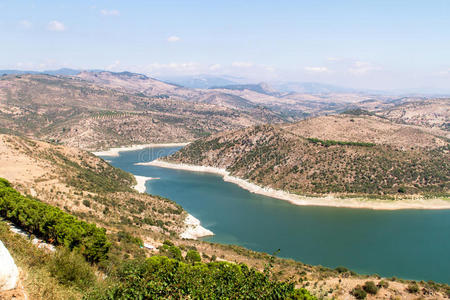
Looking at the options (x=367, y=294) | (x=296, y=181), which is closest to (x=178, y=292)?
(x=367, y=294)

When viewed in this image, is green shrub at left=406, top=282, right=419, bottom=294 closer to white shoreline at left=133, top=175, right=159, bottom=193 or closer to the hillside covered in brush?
the hillside covered in brush

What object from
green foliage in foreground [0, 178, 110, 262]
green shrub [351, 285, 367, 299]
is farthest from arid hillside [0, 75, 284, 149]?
green shrub [351, 285, 367, 299]

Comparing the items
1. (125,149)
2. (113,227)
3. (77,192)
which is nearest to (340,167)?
(113,227)

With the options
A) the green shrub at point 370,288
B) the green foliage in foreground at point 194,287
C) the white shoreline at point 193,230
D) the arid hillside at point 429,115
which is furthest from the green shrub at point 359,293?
the arid hillside at point 429,115

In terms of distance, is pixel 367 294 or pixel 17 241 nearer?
pixel 17 241

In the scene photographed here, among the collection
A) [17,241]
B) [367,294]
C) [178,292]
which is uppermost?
[17,241]

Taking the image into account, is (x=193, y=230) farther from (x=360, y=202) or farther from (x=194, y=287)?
(x=360, y=202)

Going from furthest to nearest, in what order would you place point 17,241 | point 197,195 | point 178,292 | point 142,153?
point 142,153 → point 197,195 → point 17,241 → point 178,292

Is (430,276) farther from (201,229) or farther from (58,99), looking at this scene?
(58,99)

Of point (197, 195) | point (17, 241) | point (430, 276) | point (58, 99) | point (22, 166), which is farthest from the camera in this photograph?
point (58, 99)
